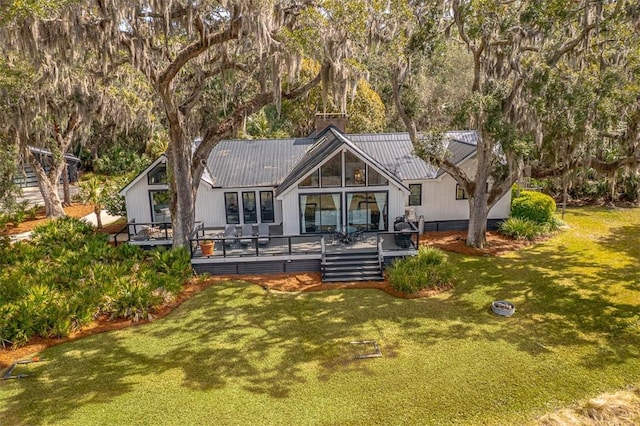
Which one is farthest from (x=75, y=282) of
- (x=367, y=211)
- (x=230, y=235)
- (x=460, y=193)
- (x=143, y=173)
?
(x=460, y=193)

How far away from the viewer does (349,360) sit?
9516 mm

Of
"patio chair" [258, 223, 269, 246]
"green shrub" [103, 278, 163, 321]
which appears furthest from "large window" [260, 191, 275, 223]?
"green shrub" [103, 278, 163, 321]

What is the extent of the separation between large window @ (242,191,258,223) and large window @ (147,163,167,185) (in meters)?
3.44

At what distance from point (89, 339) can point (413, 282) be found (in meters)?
9.06

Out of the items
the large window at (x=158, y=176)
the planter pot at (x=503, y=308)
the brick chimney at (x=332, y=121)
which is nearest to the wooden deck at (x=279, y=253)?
the planter pot at (x=503, y=308)

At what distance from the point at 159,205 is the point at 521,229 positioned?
15.5m

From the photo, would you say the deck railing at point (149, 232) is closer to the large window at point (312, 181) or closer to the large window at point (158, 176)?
the large window at point (158, 176)

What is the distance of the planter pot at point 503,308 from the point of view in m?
11.4

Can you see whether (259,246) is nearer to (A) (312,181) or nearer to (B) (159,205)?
(A) (312,181)

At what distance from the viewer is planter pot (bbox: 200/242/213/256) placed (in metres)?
14.9

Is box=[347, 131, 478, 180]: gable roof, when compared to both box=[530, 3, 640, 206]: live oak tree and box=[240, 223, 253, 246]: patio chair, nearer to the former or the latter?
box=[530, 3, 640, 206]: live oak tree

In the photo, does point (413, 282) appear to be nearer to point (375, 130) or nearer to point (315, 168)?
point (315, 168)

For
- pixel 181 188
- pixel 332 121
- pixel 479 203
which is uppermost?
pixel 332 121

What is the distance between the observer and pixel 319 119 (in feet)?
69.8
